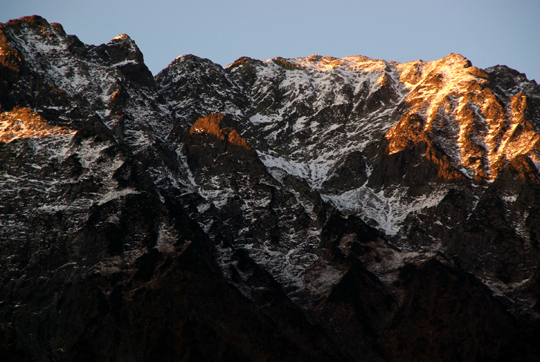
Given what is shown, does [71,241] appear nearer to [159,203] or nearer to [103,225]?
[103,225]

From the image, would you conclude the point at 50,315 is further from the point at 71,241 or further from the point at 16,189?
the point at 16,189

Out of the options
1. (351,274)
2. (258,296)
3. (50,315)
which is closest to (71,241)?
(50,315)

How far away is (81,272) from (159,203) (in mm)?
36132

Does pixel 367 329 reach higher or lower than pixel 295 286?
lower

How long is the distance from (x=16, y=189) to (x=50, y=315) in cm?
5367

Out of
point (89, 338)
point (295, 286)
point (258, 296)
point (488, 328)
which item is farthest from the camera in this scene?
point (295, 286)

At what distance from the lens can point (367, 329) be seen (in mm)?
166750

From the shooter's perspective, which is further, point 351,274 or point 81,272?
point 351,274

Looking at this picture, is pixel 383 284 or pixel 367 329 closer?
pixel 367 329

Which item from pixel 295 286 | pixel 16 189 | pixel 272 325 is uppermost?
pixel 16 189

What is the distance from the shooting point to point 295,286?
622 feet

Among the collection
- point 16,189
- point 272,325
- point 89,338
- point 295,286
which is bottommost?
point 89,338

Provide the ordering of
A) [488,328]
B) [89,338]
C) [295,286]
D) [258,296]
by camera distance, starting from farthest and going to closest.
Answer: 1. [295,286]
2. [258,296]
3. [488,328]
4. [89,338]

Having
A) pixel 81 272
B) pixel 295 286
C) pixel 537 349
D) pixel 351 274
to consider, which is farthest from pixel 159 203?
pixel 537 349
